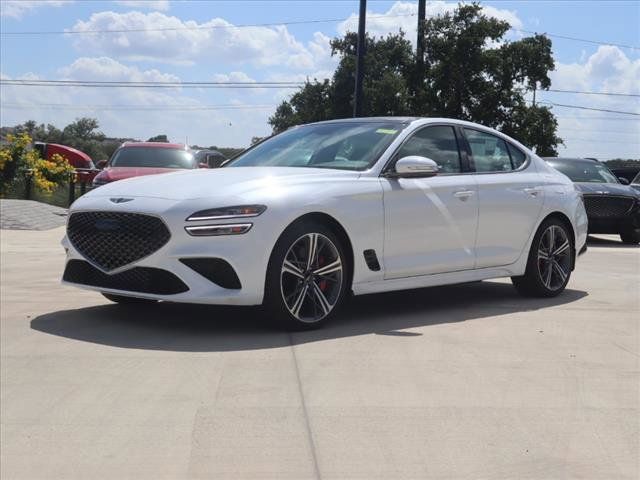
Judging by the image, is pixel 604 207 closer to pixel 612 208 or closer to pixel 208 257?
pixel 612 208

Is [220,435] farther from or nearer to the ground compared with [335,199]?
nearer to the ground

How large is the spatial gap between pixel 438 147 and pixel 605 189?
29.2 ft

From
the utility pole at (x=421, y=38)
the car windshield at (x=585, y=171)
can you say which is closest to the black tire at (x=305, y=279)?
the car windshield at (x=585, y=171)

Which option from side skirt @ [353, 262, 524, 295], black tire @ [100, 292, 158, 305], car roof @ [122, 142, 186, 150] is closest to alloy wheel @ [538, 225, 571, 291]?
side skirt @ [353, 262, 524, 295]

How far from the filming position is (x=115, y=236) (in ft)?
20.2

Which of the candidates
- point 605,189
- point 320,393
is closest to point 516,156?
point 320,393

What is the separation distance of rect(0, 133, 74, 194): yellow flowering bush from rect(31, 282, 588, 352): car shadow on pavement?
14517mm

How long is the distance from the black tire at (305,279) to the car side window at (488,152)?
193cm

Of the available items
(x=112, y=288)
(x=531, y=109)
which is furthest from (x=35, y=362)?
(x=531, y=109)

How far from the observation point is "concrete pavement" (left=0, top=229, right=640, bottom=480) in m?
3.78

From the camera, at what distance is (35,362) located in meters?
5.31

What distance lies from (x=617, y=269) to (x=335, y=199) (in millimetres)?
5922

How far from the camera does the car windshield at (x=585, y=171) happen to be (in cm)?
1605

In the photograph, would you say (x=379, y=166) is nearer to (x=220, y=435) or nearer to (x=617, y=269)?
(x=220, y=435)
